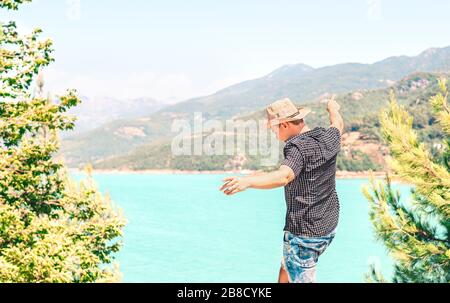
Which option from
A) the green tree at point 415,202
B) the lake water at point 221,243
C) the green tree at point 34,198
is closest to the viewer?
the green tree at point 34,198

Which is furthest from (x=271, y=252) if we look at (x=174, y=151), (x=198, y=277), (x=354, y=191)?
(x=174, y=151)

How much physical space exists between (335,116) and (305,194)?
52 cm

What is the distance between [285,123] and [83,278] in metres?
4.76

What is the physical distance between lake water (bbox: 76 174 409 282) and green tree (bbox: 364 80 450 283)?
44.3 ft

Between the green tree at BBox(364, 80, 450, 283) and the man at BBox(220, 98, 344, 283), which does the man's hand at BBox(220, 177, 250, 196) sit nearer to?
the man at BBox(220, 98, 344, 283)

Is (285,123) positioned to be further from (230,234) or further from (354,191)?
(354,191)

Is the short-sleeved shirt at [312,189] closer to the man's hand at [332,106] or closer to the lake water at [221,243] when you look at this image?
the man's hand at [332,106]

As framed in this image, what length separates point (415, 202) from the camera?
7340 mm

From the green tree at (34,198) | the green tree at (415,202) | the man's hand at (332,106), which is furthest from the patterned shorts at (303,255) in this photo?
the green tree at (415,202)

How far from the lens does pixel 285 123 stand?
1947 millimetres

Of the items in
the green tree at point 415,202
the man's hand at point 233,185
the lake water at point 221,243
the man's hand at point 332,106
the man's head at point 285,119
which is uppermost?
the man's hand at point 332,106

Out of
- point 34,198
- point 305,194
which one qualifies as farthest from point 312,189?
point 34,198

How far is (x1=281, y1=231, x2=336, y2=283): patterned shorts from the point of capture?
Result: 6.34 feet

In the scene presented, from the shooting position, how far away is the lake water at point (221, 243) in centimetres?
3931
